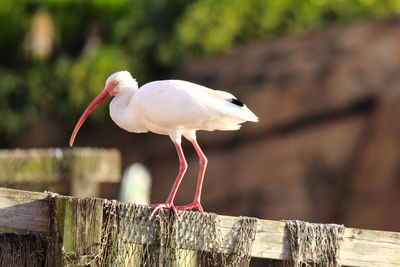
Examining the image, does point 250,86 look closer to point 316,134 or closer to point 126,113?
point 316,134

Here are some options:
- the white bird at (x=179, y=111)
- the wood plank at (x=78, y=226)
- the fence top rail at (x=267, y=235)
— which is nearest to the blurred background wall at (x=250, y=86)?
the white bird at (x=179, y=111)

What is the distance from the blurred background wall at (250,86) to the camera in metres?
9.97

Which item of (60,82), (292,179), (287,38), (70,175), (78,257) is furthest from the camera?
(60,82)

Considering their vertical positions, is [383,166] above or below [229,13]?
below

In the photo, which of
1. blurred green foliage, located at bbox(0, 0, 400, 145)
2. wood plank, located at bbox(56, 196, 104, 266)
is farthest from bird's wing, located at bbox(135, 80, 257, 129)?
blurred green foliage, located at bbox(0, 0, 400, 145)

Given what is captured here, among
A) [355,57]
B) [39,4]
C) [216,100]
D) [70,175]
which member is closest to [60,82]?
[39,4]

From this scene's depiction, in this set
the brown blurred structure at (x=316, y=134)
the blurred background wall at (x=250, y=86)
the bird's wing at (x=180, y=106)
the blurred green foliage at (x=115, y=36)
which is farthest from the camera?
the blurred green foliage at (x=115, y=36)

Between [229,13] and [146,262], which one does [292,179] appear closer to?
[229,13]

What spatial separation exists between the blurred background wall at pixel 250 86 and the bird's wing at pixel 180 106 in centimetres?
606

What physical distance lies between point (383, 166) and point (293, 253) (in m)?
6.54

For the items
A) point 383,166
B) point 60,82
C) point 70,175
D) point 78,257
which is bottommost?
Answer: point 78,257

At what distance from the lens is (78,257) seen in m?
3.09

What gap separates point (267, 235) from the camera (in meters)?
3.38

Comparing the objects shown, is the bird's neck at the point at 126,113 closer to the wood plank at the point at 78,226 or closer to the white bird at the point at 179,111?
the white bird at the point at 179,111
